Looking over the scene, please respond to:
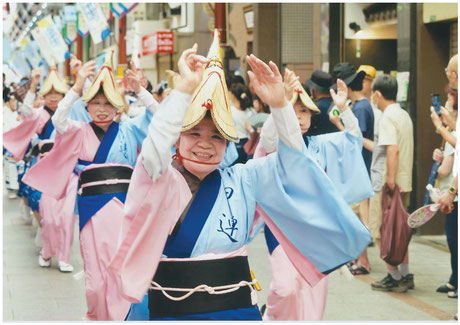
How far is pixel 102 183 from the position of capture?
663 centimetres

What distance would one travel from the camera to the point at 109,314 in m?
6.48

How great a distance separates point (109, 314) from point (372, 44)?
8.53 metres

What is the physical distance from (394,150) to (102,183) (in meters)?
3.00

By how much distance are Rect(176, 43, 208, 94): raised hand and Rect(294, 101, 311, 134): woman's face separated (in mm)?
2569

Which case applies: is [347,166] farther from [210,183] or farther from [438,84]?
[438,84]

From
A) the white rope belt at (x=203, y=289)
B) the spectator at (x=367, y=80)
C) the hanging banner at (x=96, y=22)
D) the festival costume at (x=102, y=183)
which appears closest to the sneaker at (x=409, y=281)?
the spectator at (x=367, y=80)

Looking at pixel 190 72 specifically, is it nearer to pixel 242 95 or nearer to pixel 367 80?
pixel 367 80

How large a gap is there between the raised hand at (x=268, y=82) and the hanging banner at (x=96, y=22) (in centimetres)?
1508

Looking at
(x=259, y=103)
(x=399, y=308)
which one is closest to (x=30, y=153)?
(x=259, y=103)

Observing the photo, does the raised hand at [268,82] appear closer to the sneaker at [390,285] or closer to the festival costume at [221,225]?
the festival costume at [221,225]

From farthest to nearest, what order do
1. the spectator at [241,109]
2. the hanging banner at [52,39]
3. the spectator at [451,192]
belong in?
the hanging banner at [52,39], the spectator at [241,109], the spectator at [451,192]

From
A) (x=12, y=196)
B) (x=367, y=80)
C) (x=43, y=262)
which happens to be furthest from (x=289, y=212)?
(x=12, y=196)

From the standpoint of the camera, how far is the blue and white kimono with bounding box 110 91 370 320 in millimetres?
3656

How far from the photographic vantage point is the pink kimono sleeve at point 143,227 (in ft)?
12.0
